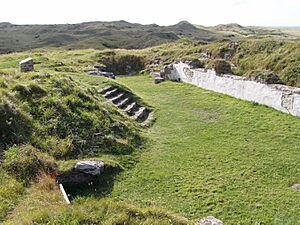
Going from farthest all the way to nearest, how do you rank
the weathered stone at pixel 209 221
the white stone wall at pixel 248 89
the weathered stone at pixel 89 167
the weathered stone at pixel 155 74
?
the weathered stone at pixel 155 74, the white stone wall at pixel 248 89, the weathered stone at pixel 89 167, the weathered stone at pixel 209 221

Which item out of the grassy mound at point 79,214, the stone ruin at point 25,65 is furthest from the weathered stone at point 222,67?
the grassy mound at point 79,214

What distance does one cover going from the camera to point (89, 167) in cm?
970

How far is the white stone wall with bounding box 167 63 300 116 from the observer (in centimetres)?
1555

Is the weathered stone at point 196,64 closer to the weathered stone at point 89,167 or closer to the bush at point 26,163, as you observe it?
the weathered stone at point 89,167

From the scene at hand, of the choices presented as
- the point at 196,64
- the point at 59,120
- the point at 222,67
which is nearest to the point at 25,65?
the point at 59,120

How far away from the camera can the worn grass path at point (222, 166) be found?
8500 mm

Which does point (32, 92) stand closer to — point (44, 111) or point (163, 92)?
point (44, 111)

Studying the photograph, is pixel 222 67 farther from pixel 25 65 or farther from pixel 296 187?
pixel 296 187

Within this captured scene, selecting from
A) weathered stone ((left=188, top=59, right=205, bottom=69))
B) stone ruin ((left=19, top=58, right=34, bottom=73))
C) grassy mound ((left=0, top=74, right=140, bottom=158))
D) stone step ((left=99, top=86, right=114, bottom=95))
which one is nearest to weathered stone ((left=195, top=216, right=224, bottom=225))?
grassy mound ((left=0, top=74, right=140, bottom=158))

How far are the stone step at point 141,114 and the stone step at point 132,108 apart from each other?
201 mm

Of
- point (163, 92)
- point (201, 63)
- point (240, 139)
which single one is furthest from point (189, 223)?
point (201, 63)

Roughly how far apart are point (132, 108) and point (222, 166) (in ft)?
23.1

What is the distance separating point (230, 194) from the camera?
29.7ft

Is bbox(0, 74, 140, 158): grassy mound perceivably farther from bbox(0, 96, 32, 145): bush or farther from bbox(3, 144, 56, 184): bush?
bbox(3, 144, 56, 184): bush
